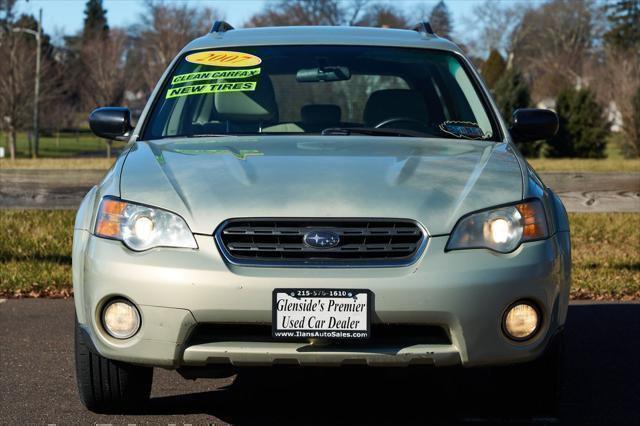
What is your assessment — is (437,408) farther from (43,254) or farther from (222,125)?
(43,254)

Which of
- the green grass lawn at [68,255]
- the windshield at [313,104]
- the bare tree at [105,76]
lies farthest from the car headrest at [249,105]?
the bare tree at [105,76]

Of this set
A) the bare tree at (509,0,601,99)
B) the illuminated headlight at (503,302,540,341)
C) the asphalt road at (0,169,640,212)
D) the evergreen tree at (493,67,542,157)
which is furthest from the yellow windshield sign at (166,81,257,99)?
the bare tree at (509,0,601,99)

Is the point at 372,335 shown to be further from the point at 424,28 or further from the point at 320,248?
the point at 424,28

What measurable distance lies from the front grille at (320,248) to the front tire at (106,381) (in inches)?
30.6

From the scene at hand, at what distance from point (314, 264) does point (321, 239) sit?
10cm

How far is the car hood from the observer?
12.9 ft

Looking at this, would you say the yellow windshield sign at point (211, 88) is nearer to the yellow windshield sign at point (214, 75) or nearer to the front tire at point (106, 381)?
the yellow windshield sign at point (214, 75)

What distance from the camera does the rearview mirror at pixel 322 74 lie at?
5.52 meters

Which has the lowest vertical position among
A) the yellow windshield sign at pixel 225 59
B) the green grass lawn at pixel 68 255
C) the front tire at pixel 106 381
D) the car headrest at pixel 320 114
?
the green grass lawn at pixel 68 255

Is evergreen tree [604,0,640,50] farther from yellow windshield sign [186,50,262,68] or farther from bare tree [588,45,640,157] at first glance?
yellow windshield sign [186,50,262,68]

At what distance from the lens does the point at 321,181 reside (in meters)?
4.09

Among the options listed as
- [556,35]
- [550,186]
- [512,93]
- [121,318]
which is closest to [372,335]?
[121,318]

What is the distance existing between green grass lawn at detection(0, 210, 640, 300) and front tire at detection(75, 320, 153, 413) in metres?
3.89

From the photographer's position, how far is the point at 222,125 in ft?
17.2
